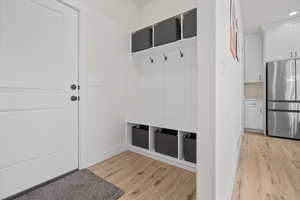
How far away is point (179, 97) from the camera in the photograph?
1.99 meters

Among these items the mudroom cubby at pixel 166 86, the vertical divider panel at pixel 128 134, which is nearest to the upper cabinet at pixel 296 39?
the mudroom cubby at pixel 166 86

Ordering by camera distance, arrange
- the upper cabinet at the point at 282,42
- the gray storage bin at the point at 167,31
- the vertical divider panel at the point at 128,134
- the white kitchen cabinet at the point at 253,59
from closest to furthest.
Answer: the gray storage bin at the point at 167,31 < the vertical divider panel at the point at 128,134 < the upper cabinet at the point at 282,42 < the white kitchen cabinet at the point at 253,59

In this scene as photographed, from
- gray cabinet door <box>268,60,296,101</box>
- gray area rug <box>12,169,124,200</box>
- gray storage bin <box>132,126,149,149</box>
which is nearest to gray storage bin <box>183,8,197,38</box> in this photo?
gray storage bin <box>132,126,149,149</box>

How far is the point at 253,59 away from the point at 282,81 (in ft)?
3.33

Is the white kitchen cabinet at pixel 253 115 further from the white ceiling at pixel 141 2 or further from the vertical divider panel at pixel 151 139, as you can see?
the white ceiling at pixel 141 2

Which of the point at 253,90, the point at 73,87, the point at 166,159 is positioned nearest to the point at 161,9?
the point at 73,87

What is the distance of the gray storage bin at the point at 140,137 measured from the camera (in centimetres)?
228

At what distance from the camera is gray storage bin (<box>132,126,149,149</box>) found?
228 cm

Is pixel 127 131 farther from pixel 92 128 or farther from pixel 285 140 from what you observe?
pixel 285 140

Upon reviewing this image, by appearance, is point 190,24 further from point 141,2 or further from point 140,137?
point 140,137

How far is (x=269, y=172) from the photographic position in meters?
1.82

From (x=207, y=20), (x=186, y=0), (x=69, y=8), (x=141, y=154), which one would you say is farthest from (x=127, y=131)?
(x=186, y=0)

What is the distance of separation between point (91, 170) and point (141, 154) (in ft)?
2.62

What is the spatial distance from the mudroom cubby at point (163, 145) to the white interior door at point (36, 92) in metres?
0.94
